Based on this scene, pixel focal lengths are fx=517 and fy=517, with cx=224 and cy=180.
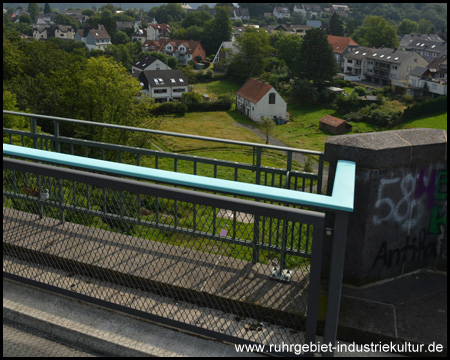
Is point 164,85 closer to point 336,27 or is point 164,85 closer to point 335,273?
point 336,27

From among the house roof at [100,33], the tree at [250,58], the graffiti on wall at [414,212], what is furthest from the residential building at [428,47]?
the graffiti on wall at [414,212]

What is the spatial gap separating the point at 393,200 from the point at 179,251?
68.7 inches

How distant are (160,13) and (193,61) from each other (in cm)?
9284

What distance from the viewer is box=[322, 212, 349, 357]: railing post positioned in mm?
2828

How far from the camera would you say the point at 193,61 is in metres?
106

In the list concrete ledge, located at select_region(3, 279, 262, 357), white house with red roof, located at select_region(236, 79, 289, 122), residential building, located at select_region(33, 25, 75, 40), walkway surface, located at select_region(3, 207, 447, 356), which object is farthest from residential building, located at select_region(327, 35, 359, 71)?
concrete ledge, located at select_region(3, 279, 262, 357)

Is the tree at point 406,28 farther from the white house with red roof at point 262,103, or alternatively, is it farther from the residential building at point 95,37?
Result: the white house with red roof at point 262,103

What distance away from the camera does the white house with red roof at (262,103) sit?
218ft

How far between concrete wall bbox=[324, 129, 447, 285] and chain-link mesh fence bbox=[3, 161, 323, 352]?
41cm

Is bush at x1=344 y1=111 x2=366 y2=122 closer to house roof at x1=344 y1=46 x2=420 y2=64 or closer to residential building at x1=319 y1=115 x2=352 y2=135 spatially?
residential building at x1=319 y1=115 x2=352 y2=135

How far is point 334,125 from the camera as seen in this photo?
5984 centimetres

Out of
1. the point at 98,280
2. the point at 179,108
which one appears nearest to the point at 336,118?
the point at 179,108

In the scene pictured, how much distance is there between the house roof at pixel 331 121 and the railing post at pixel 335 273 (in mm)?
58363

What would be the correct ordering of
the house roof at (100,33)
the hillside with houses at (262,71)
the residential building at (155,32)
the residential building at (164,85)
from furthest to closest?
the residential building at (155,32) → the house roof at (100,33) → the residential building at (164,85) → the hillside with houses at (262,71)
